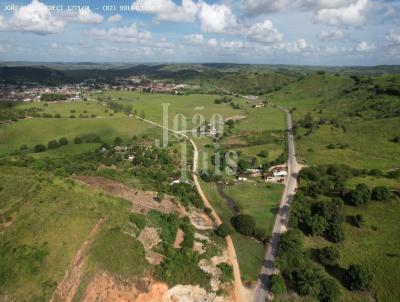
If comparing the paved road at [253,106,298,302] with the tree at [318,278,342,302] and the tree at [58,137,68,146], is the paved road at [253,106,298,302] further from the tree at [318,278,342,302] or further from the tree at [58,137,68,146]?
the tree at [58,137,68,146]

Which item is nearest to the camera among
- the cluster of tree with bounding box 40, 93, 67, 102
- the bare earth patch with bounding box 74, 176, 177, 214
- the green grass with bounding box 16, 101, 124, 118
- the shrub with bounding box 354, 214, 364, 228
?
the shrub with bounding box 354, 214, 364, 228

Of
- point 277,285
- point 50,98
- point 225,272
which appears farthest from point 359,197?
point 50,98

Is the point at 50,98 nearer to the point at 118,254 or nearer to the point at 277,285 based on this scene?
the point at 118,254

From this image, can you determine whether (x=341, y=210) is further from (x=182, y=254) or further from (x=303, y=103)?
(x=303, y=103)

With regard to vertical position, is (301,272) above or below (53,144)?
below

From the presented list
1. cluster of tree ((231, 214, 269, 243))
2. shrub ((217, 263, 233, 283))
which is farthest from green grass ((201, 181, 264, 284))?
shrub ((217, 263, 233, 283))
